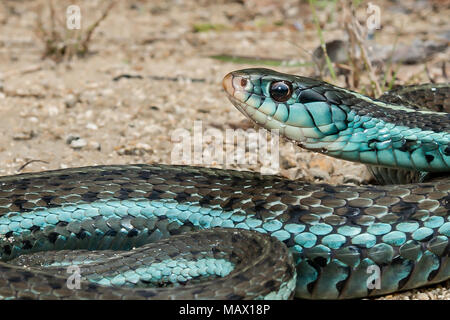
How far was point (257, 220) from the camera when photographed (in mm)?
3756

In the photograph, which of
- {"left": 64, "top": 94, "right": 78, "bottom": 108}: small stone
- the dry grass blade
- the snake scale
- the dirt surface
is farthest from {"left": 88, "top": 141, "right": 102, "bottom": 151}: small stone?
the dry grass blade

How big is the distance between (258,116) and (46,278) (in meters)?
1.58

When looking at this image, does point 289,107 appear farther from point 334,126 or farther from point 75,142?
point 75,142

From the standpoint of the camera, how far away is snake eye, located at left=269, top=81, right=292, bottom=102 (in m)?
4.02

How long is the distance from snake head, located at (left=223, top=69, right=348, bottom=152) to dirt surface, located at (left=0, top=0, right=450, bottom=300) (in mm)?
1011

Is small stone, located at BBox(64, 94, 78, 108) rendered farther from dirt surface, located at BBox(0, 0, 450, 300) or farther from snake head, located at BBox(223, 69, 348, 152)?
snake head, located at BBox(223, 69, 348, 152)

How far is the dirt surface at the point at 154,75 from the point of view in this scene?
5.39 metres

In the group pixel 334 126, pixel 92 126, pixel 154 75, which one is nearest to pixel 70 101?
pixel 92 126

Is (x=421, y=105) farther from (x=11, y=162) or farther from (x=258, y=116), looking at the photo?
(x=11, y=162)

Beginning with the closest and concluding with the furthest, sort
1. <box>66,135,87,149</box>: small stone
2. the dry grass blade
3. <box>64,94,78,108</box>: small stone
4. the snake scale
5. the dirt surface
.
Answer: the snake scale → the dirt surface → <box>66,135,87,149</box>: small stone → <box>64,94,78,108</box>: small stone → the dry grass blade

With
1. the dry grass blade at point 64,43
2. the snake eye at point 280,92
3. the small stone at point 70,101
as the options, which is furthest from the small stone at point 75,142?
the snake eye at point 280,92

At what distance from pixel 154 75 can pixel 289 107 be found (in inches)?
134

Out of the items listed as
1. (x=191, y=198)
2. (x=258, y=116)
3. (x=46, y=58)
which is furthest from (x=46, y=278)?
(x=46, y=58)

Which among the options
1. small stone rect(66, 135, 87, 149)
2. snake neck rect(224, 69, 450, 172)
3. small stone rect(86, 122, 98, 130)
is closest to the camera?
snake neck rect(224, 69, 450, 172)
